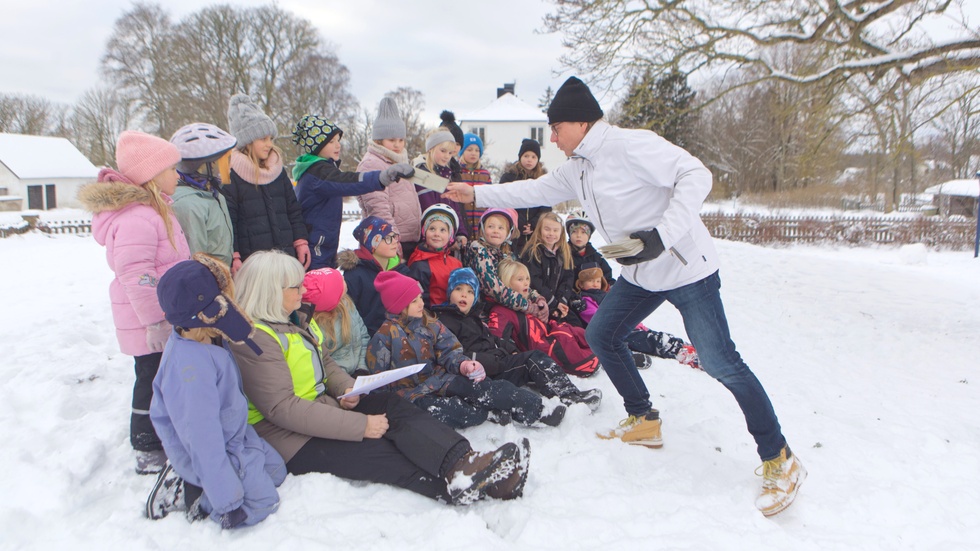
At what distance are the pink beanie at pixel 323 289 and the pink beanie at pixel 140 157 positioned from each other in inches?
38.5

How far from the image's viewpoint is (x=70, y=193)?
35156mm

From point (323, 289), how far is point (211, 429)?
4.00 feet

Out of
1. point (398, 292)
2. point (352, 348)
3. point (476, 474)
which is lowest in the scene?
point (476, 474)

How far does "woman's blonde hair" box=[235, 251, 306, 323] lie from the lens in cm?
278

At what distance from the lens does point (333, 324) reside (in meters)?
3.43

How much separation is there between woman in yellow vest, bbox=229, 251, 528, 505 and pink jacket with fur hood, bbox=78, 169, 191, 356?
0.44m

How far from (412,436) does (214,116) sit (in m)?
27.9

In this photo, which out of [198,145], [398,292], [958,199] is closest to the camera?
[198,145]

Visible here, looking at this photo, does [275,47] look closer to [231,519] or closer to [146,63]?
[146,63]

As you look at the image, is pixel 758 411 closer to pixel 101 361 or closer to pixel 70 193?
pixel 101 361

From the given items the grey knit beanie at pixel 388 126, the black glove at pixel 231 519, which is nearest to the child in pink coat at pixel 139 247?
the black glove at pixel 231 519

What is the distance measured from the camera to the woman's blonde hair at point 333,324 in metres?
3.38

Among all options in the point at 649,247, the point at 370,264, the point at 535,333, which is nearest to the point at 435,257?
the point at 370,264

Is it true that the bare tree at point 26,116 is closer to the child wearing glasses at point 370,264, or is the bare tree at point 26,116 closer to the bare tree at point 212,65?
the bare tree at point 212,65
